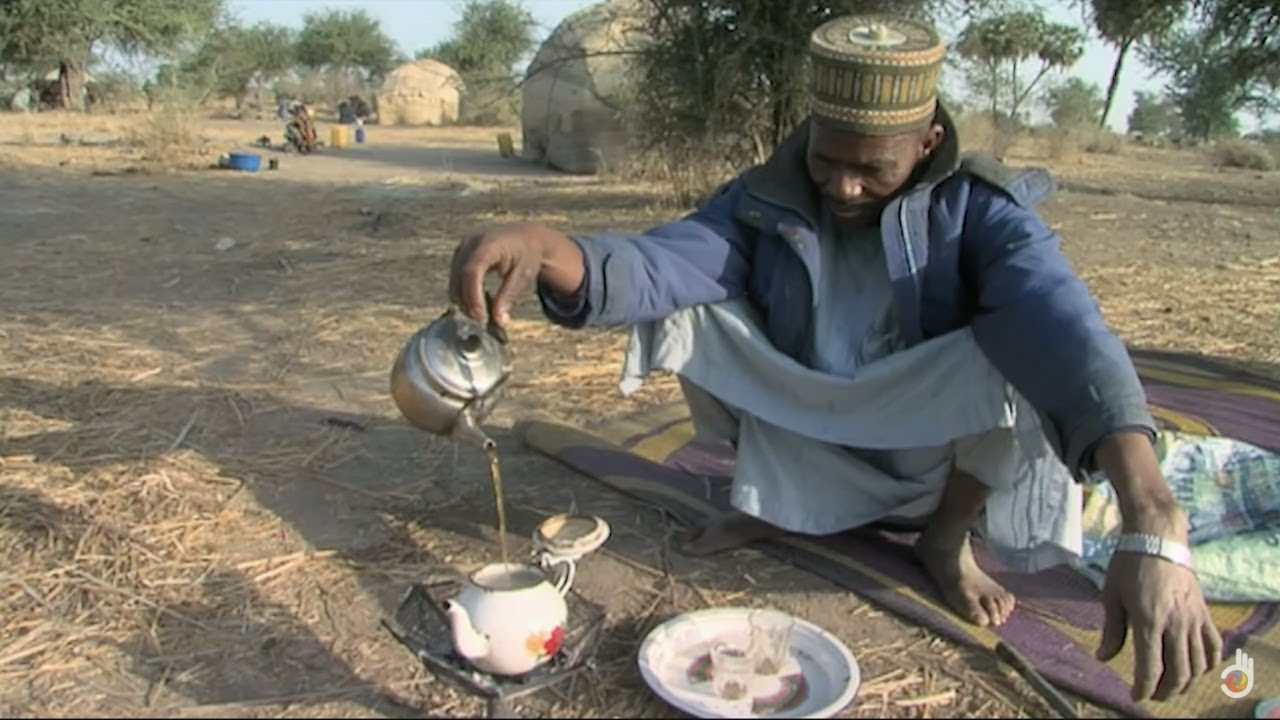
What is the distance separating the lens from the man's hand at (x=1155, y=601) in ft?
5.16

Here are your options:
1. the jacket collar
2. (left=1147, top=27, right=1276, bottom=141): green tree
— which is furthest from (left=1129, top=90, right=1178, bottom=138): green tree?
the jacket collar

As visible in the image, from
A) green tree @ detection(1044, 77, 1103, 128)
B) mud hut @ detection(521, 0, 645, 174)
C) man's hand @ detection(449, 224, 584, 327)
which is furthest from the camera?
green tree @ detection(1044, 77, 1103, 128)

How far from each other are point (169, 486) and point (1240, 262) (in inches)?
233

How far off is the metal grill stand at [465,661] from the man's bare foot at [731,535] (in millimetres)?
404

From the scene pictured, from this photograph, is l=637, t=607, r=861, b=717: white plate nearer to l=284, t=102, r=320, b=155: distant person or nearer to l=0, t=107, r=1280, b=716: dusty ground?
l=0, t=107, r=1280, b=716: dusty ground

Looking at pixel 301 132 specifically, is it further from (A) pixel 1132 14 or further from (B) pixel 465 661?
(B) pixel 465 661

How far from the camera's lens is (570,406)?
12.1 ft

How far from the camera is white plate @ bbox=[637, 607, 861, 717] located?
1.87 m

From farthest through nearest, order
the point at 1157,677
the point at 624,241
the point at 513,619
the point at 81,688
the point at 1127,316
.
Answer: the point at 1127,316 < the point at 624,241 < the point at 81,688 < the point at 513,619 < the point at 1157,677

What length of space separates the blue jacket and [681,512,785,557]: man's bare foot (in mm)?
419

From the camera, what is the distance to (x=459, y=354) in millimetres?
2033

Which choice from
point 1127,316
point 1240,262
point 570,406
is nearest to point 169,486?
point 570,406

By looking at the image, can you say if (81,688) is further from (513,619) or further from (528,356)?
(528,356)

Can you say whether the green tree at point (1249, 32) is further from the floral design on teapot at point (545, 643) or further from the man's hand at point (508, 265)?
the floral design on teapot at point (545, 643)
